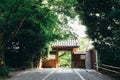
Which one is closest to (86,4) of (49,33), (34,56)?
(49,33)

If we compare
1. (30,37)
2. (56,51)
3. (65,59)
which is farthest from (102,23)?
(65,59)

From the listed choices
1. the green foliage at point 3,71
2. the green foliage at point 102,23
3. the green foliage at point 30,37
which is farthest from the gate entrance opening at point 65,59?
the green foliage at point 3,71

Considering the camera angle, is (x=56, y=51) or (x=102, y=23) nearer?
(x=102, y=23)

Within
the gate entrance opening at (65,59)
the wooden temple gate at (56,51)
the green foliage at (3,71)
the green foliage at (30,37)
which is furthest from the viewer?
the gate entrance opening at (65,59)

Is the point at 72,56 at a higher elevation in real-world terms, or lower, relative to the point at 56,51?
lower

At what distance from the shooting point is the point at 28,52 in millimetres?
37281

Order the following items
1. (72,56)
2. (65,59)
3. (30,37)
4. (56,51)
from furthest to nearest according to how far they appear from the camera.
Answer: (65,59) < (56,51) < (72,56) < (30,37)

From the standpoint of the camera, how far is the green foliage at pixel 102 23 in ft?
76.0

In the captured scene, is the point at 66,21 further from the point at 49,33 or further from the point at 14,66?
the point at 14,66

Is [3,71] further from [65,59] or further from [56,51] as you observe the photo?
[65,59]

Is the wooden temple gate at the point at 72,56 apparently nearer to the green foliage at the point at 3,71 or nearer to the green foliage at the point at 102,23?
the green foliage at the point at 102,23

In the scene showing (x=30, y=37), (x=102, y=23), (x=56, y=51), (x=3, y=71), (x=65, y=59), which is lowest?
(x=3, y=71)

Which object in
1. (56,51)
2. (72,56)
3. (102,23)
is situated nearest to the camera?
(102,23)

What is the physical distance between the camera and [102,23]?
2447cm
